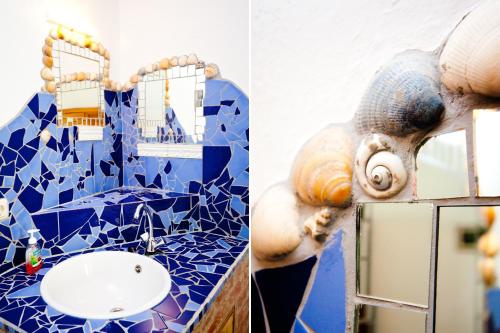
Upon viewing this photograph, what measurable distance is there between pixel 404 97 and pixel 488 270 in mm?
233

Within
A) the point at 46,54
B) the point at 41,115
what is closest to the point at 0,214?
the point at 41,115

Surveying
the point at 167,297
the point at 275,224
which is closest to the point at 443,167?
the point at 275,224

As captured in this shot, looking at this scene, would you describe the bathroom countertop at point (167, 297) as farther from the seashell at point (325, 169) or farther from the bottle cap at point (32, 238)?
the seashell at point (325, 169)

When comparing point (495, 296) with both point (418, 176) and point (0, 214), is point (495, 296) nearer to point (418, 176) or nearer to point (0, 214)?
point (418, 176)

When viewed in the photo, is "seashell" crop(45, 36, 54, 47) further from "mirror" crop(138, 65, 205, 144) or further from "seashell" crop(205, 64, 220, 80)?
"seashell" crop(205, 64, 220, 80)

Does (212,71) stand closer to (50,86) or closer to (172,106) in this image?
(172,106)

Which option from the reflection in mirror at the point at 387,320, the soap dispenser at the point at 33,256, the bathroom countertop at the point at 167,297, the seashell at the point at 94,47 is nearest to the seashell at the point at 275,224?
the reflection in mirror at the point at 387,320

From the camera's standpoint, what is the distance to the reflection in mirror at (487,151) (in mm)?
361

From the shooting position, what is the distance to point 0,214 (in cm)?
137

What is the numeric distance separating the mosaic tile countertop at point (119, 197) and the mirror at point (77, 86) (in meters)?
0.45

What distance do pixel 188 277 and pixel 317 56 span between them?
114cm

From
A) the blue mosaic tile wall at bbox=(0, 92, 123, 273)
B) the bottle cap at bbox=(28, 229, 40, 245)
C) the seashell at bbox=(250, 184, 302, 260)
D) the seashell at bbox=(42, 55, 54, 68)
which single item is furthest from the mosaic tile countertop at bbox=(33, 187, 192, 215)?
the seashell at bbox=(250, 184, 302, 260)

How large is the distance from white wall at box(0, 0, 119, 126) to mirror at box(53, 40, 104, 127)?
0.12m

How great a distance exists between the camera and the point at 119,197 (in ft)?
6.30
